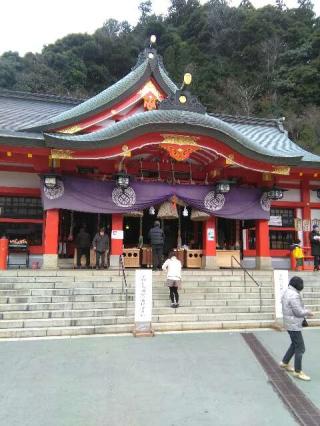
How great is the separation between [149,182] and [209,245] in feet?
10.3

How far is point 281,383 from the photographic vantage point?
5426mm

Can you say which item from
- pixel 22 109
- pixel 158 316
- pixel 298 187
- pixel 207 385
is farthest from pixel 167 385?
pixel 22 109

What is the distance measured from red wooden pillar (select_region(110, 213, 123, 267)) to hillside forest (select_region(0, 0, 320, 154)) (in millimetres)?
29406

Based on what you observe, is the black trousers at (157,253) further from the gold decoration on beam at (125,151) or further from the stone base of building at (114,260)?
the gold decoration on beam at (125,151)

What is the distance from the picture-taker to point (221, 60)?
51.8m

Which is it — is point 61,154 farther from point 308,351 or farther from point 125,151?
point 308,351

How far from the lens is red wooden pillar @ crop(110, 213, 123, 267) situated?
521 inches

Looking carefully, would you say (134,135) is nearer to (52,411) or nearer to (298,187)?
(298,187)

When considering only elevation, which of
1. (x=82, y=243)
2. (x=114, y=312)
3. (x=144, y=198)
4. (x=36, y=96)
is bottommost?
(x=114, y=312)

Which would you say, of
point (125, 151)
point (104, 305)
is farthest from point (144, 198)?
point (104, 305)

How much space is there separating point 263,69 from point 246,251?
129 feet

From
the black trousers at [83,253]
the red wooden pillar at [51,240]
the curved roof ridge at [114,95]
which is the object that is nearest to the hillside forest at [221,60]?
the curved roof ridge at [114,95]

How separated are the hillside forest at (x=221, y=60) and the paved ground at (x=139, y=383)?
34840 mm

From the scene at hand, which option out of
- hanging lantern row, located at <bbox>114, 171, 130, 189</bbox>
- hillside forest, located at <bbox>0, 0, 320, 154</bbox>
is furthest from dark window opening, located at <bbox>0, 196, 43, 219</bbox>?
hillside forest, located at <bbox>0, 0, 320, 154</bbox>
